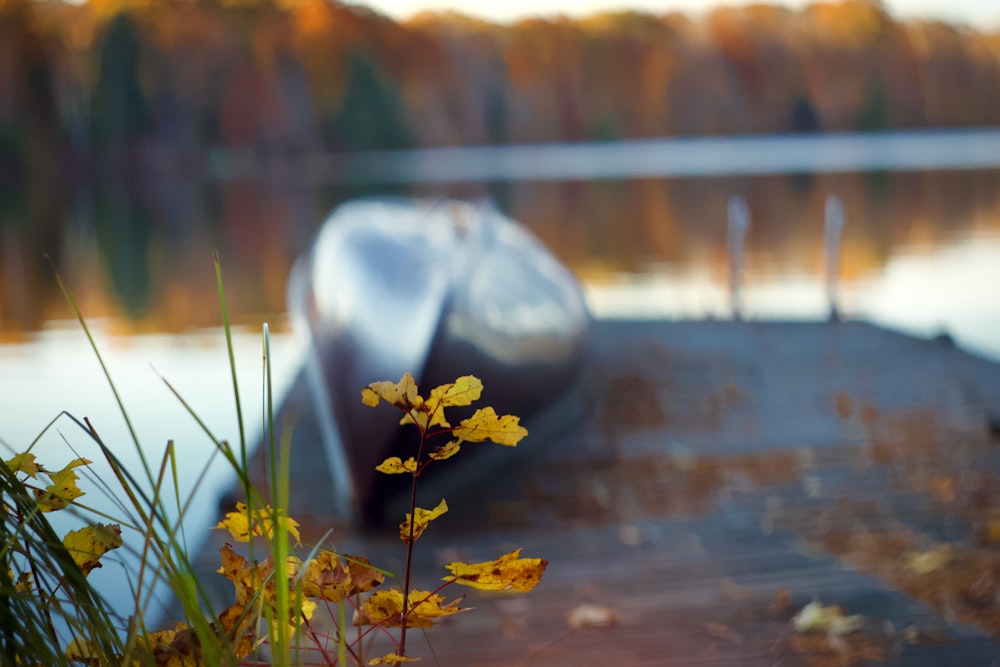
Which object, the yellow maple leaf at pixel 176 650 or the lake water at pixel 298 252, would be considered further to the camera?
the lake water at pixel 298 252

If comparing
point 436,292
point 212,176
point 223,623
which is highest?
point 223,623

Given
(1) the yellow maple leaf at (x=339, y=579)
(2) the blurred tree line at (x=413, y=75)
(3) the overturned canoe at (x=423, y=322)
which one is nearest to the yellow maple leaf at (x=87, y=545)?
(1) the yellow maple leaf at (x=339, y=579)

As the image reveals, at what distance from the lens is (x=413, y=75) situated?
234ft

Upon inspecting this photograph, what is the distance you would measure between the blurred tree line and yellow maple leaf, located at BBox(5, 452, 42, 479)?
54.1 m

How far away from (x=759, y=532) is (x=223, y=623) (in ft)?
12.0

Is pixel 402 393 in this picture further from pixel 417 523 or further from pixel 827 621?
pixel 827 621

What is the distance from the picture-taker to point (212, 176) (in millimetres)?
72000

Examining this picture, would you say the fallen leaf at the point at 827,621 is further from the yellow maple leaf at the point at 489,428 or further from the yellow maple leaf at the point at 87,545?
the yellow maple leaf at the point at 87,545

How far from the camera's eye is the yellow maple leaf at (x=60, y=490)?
1.25m

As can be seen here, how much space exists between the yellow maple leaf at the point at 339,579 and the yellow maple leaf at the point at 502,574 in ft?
0.36

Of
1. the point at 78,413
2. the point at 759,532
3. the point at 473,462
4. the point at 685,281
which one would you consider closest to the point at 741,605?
the point at 759,532

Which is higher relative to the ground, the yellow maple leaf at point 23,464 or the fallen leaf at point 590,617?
the yellow maple leaf at point 23,464

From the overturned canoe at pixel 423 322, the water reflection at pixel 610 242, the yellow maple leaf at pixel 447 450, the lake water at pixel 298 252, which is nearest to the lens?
the yellow maple leaf at pixel 447 450

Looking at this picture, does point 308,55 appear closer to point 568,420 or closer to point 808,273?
point 808,273
